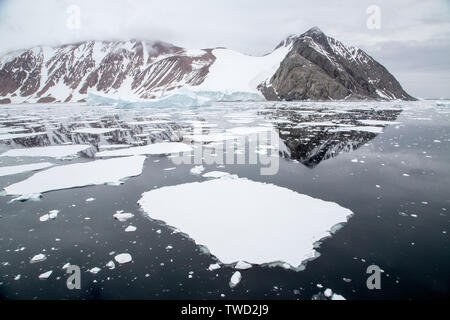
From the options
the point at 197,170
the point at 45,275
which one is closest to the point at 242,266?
the point at 45,275

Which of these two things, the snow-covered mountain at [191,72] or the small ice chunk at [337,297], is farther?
the snow-covered mountain at [191,72]

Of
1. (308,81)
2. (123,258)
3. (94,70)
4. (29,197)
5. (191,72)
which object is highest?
(94,70)

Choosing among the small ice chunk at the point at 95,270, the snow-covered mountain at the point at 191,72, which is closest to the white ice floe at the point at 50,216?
the small ice chunk at the point at 95,270

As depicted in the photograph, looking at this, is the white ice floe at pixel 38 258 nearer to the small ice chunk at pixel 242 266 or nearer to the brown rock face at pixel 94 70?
the small ice chunk at pixel 242 266

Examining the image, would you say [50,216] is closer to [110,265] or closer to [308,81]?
[110,265]

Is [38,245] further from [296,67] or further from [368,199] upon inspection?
[296,67]

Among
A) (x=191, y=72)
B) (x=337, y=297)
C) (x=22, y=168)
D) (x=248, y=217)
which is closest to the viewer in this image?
(x=337, y=297)

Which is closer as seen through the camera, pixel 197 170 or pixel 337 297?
pixel 337 297
